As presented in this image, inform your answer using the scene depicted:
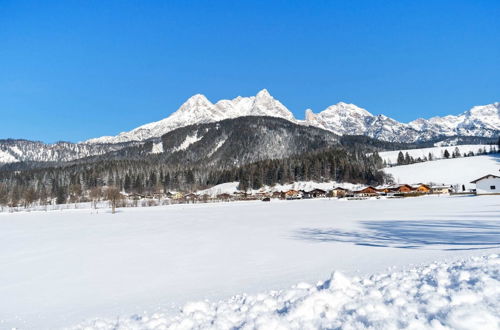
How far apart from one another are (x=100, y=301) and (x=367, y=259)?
10.5m

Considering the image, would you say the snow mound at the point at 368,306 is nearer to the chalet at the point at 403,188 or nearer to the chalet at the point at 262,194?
the chalet at the point at 403,188

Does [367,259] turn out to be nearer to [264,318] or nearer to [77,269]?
[264,318]

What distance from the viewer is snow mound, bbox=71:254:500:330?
6.63 metres

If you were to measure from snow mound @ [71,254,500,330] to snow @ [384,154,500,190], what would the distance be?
518ft

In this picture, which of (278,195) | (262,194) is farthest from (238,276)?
(262,194)

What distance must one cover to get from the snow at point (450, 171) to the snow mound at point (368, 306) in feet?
518

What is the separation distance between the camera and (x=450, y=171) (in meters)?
169

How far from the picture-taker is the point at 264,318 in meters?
7.94

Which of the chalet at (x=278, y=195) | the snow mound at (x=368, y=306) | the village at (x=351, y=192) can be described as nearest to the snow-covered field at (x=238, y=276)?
the snow mound at (x=368, y=306)

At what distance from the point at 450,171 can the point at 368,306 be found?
18742 cm

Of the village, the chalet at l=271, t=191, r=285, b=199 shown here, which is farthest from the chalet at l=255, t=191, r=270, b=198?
the chalet at l=271, t=191, r=285, b=199

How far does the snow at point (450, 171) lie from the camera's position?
511 ft

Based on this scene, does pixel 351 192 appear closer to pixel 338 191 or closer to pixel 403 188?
pixel 338 191

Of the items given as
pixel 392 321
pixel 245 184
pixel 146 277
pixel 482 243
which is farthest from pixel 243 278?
pixel 245 184
